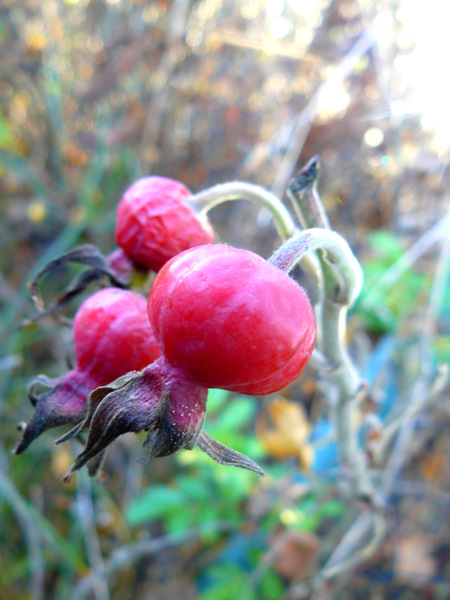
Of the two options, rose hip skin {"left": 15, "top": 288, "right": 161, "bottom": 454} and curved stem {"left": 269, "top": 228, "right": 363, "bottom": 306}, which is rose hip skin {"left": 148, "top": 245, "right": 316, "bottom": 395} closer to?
curved stem {"left": 269, "top": 228, "right": 363, "bottom": 306}

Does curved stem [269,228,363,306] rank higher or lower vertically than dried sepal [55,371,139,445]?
higher

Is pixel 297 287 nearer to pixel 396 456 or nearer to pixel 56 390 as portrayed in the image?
pixel 56 390

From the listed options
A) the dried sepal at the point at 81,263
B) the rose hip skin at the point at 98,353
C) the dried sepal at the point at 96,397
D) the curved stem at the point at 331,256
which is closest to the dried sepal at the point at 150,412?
the dried sepal at the point at 96,397

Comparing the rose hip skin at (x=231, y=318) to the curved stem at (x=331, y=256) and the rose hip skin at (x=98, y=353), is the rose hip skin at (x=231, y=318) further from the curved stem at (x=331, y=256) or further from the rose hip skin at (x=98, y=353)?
the rose hip skin at (x=98, y=353)

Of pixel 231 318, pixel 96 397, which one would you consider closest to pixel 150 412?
pixel 96 397

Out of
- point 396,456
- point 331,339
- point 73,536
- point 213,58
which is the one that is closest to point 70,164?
point 213,58

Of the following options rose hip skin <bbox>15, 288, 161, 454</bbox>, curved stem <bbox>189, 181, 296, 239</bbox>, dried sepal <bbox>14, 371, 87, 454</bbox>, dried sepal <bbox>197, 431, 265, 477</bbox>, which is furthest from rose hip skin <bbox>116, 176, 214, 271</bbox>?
dried sepal <bbox>197, 431, 265, 477</bbox>

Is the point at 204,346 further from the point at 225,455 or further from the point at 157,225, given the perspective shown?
the point at 157,225
